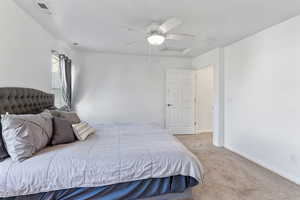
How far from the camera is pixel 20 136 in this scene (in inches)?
64.5

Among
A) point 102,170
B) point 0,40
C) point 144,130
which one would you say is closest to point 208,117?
point 144,130

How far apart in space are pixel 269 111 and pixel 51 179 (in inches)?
132

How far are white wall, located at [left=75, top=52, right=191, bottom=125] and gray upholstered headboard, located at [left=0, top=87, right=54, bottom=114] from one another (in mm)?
1639

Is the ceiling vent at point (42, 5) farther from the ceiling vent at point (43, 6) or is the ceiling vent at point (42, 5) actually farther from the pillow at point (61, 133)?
the pillow at point (61, 133)

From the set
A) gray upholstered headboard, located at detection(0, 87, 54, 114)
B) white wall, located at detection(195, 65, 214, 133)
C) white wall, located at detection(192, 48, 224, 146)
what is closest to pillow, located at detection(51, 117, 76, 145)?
gray upholstered headboard, located at detection(0, 87, 54, 114)

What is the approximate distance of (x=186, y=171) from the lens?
1796mm

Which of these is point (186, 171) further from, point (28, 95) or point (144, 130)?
point (28, 95)

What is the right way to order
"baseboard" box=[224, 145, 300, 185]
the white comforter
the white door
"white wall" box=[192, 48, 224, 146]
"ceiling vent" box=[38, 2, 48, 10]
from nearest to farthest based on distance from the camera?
the white comforter < "ceiling vent" box=[38, 2, 48, 10] < "baseboard" box=[224, 145, 300, 185] < "white wall" box=[192, 48, 224, 146] < the white door

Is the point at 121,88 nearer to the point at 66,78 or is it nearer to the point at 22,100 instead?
the point at 66,78

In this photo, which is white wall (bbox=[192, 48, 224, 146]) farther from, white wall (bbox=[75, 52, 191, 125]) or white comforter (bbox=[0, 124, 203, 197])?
white comforter (bbox=[0, 124, 203, 197])

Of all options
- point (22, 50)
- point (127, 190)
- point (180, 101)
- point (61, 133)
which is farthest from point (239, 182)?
point (22, 50)

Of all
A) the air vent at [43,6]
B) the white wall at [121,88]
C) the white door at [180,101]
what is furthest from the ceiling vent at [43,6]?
the white door at [180,101]

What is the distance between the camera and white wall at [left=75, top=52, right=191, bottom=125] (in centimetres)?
460

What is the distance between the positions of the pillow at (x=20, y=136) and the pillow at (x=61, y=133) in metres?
0.23
